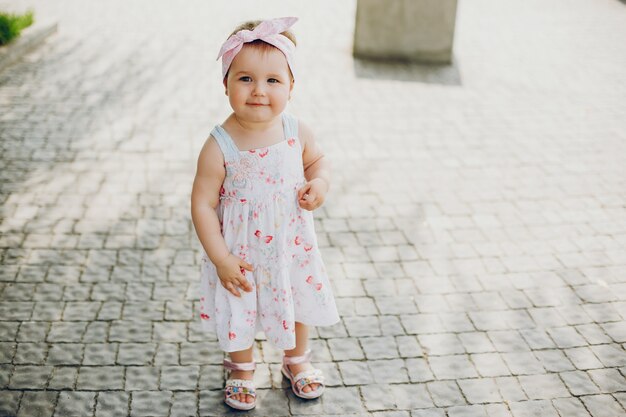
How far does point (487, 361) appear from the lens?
3.53m

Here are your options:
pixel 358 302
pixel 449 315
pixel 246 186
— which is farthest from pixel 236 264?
pixel 449 315

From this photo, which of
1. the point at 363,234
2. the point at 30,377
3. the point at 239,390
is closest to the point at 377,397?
the point at 239,390

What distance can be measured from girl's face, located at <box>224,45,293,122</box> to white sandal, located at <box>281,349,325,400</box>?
129 cm

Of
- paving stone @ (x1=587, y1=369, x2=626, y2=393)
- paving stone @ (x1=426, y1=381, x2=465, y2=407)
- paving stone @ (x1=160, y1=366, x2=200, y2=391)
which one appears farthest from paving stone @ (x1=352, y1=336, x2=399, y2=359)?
paving stone @ (x1=587, y1=369, x2=626, y2=393)

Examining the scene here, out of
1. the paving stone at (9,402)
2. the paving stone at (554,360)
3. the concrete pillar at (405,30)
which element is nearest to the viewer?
the paving stone at (9,402)

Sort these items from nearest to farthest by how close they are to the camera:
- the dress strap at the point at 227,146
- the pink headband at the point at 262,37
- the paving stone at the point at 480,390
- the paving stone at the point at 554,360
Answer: the pink headband at the point at 262,37 → the dress strap at the point at 227,146 → the paving stone at the point at 480,390 → the paving stone at the point at 554,360

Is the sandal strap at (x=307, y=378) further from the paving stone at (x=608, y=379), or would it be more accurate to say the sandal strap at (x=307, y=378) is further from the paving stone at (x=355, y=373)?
the paving stone at (x=608, y=379)

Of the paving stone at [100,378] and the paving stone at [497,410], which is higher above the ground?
the paving stone at [100,378]

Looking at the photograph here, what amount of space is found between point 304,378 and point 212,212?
100 cm

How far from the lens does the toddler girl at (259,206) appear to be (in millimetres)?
2629

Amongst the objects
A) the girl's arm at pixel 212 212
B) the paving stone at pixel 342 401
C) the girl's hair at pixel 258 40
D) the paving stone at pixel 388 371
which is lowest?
the paving stone at pixel 342 401

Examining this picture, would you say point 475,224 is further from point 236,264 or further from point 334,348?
point 236,264

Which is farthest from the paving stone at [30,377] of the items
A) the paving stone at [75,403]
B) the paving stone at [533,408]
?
the paving stone at [533,408]

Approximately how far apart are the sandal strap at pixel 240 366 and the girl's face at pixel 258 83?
4.09 feet
